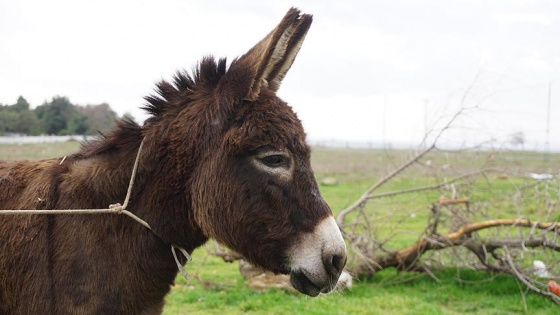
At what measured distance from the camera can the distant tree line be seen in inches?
233

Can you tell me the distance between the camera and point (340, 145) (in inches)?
3314

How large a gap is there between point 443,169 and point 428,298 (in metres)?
2.18

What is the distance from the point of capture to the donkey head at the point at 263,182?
272 cm

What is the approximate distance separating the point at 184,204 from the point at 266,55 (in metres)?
0.96

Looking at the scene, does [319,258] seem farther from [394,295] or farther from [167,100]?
[394,295]

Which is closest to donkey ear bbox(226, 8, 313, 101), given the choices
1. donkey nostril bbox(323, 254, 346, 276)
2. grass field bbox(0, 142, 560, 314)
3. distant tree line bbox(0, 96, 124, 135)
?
donkey nostril bbox(323, 254, 346, 276)

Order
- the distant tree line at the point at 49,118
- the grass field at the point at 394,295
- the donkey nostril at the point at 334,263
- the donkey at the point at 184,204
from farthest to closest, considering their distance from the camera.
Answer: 1. the grass field at the point at 394,295
2. the distant tree line at the point at 49,118
3. the donkey at the point at 184,204
4. the donkey nostril at the point at 334,263

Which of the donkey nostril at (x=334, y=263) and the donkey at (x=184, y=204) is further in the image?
the donkey at (x=184, y=204)

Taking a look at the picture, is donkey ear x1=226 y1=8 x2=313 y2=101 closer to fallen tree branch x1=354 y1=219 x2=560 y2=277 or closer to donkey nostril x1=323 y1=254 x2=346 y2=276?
donkey nostril x1=323 y1=254 x2=346 y2=276

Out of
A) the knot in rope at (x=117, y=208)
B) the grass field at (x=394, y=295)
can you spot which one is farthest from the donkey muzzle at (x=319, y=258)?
the grass field at (x=394, y=295)

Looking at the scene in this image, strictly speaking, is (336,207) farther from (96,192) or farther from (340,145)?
(340,145)

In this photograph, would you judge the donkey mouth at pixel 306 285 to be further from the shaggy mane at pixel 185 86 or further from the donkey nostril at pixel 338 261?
the shaggy mane at pixel 185 86

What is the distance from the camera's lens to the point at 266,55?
2816 mm

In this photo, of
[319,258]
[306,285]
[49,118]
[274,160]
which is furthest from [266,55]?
[49,118]
